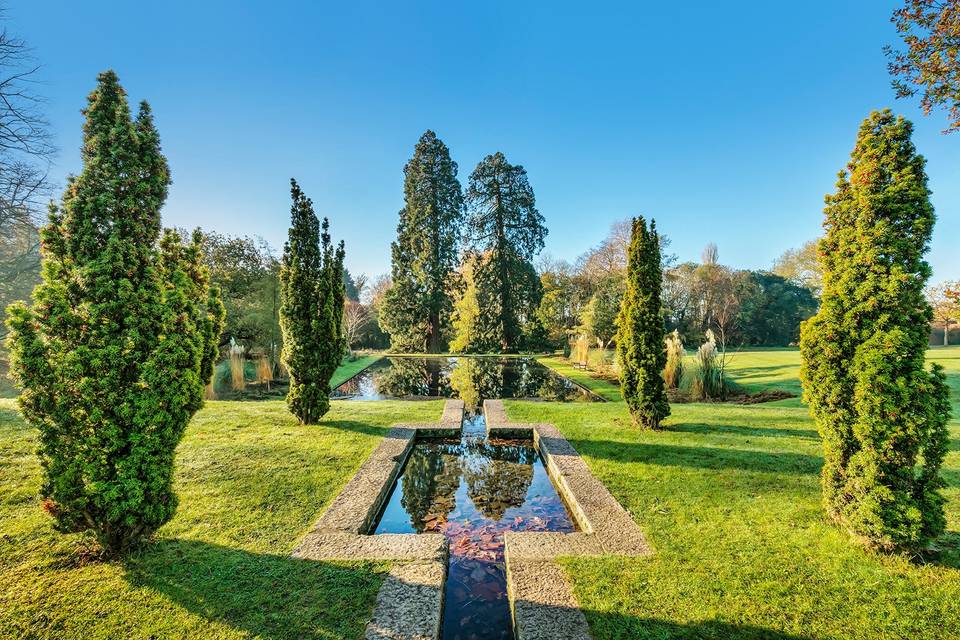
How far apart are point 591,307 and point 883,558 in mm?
13599

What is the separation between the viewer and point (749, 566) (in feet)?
7.97

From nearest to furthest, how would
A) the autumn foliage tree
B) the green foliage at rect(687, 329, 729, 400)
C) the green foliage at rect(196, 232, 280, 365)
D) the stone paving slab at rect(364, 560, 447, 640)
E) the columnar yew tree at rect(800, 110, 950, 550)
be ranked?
the stone paving slab at rect(364, 560, 447, 640)
the columnar yew tree at rect(800, 110, 950, 550)
the autumn foliage tree
the green foliage at rect(687, 329, 729, 400)
the green foliage at rect(196, 232, 280, 365)

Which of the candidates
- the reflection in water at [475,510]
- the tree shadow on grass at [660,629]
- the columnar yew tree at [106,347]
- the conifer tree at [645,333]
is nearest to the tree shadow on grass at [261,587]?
the columnar yew tree at [106,347]

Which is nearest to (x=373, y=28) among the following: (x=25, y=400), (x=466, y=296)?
(x=25, y=400)

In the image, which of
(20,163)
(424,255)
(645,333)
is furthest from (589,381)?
(20,163)

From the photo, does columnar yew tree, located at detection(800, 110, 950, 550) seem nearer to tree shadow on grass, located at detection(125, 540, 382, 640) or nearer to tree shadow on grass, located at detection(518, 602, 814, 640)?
tree shadow on grass, located at detection(518, 602, 814, 640)

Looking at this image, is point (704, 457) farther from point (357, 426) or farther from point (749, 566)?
point (357, 426)

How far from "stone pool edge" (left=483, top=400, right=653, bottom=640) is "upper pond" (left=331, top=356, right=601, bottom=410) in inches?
174

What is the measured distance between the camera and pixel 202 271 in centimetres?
327

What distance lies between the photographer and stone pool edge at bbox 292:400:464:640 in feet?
6.24

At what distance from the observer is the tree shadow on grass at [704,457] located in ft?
13.8

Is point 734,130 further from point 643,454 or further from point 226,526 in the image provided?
point 226,526

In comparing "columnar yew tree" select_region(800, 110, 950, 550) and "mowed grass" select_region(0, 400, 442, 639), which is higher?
"columnar yew tree" select_region(800, 110, 950, 550)

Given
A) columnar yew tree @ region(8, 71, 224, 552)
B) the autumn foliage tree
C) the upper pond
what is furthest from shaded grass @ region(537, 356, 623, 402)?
columnar yew tree @ region(8, 71, 224, 552)
